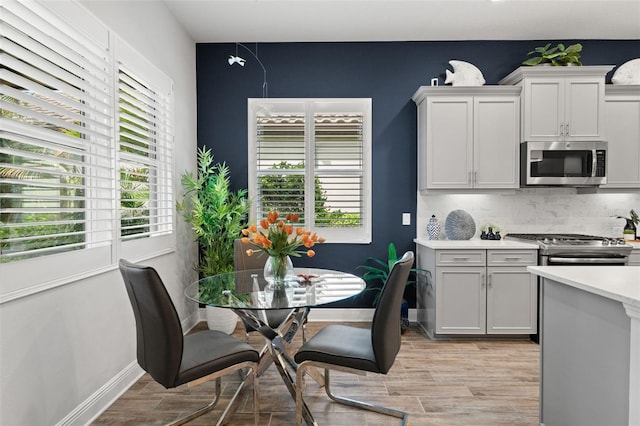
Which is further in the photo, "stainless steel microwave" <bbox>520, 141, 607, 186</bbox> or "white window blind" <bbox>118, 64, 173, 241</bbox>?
"stainless steel microwave" <bbox>520, 141, 607, 186</bbox>

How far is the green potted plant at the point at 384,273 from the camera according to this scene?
385cm

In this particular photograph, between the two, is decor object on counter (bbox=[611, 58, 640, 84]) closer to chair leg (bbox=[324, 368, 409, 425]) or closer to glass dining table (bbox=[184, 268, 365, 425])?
glass dining table (bbox=[184, 268, 365, 425])

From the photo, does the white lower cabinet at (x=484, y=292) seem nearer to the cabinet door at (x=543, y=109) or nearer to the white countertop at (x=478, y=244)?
the white countertop at (x=478, y=244)

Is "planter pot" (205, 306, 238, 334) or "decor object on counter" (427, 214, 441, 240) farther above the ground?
"decor object on counter" (427, 214, 441, 240)

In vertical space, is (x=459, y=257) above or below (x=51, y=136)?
below

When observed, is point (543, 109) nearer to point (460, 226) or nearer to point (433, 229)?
point (460, 226)

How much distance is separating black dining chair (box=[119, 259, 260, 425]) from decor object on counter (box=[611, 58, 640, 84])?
14.5 feet

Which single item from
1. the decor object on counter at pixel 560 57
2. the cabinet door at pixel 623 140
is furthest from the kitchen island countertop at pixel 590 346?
the decor object on counter at pixel 560 57

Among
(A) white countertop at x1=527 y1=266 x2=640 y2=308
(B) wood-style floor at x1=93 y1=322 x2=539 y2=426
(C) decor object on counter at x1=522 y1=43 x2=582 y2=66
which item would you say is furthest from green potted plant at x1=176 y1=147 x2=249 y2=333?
(C) decor object on counter at x1=522 y1=43 x2=582 y2=66

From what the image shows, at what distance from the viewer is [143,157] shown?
116 inches

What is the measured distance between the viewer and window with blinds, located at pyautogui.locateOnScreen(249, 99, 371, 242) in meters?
4.19

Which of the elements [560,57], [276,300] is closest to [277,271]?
[276,300]

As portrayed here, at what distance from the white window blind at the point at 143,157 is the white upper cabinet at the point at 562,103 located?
11.1ft

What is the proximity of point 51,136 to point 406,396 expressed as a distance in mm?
2586
